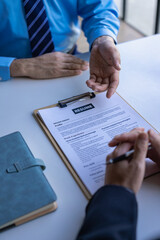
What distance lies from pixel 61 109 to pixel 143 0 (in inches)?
129

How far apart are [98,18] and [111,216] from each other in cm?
99

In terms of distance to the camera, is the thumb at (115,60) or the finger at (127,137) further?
the thumb at (115,60)

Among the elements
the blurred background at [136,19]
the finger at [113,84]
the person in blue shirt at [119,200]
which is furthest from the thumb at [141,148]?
the blurred background at [136,19]

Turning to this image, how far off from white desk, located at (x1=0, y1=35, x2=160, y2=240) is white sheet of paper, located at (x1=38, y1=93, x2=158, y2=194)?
0.12ft

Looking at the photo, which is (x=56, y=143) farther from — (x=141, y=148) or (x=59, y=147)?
(x=141, y=148)

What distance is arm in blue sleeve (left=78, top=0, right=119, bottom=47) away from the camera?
4.16ft

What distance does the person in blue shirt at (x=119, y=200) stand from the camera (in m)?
0.60

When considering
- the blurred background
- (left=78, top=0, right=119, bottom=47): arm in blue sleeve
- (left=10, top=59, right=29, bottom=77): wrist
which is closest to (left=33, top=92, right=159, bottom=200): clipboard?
(left=10, top=59, right=29, bottom=77): wrist

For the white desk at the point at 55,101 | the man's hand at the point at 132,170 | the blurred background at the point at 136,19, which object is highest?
the man's hand at the point at 132,170

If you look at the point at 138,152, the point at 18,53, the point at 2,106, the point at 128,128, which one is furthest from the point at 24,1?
the point at 138,152

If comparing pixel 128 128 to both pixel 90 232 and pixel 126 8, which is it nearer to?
pixel 90 232

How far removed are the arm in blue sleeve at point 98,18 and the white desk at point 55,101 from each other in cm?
10

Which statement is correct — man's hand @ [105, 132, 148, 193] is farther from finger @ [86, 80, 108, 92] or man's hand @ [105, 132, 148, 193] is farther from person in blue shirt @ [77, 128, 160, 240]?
finger @ [86, 80, 108, 92]

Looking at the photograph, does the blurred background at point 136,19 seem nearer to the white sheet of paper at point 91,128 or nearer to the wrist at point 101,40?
the wrist at point 101,40
